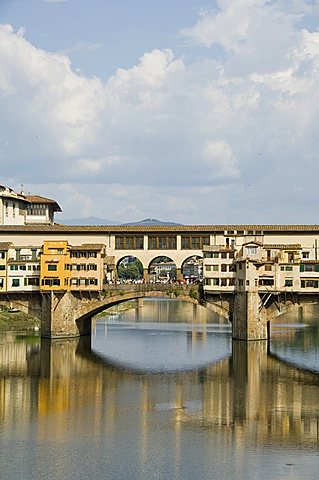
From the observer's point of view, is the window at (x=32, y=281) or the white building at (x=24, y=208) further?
the white building at (x=24, y=208)

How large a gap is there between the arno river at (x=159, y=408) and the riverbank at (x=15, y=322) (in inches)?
182

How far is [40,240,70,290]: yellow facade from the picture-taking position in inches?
2697

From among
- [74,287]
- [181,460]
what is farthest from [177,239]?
[181,460]

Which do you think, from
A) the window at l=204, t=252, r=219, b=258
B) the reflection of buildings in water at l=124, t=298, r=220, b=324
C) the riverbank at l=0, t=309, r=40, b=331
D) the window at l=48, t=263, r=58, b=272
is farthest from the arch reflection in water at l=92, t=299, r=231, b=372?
the window at l=204, t=252, r=219, b=258

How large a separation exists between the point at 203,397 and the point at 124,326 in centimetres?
4113

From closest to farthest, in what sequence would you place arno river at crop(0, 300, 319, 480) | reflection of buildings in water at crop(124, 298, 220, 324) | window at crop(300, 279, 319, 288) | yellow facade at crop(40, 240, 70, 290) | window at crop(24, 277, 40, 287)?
arno river at crop(0, 300, 319, 480) → window at crop(300, 279, 319, 288) → yellow facade at crop(40, 240, 70, 290) → window at crop(24, 277, 40, 287) → reflection of buildings in water at crop(124, 298, 220, 324)

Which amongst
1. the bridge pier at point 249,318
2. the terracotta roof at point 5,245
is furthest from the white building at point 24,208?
the bridge pier at point 249,318

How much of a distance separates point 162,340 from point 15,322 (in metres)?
17.9

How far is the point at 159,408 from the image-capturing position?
42.0 meters

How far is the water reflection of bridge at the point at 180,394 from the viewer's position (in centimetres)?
3825

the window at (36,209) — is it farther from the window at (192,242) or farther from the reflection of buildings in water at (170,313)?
the window at (192,242)

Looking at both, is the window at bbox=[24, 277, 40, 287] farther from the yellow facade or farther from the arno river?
the arno river

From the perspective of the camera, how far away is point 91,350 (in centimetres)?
6462

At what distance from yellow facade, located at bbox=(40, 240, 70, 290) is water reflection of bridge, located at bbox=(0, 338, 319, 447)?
827cm
